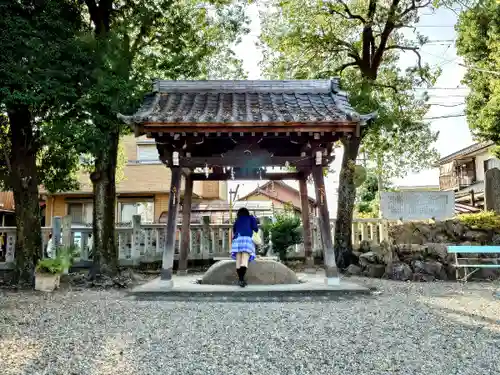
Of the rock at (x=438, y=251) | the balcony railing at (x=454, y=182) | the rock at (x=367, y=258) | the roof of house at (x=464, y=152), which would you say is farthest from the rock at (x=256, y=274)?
the balcony railing at (x=454, y=182)

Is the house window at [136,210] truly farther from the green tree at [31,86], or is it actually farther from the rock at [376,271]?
the rock at [376,271]

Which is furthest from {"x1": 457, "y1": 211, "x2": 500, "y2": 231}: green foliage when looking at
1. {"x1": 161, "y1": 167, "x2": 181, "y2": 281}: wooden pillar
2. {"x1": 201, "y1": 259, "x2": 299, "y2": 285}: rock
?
{"x1": 161, "y1": 167, "x2": 181, "y2": 281}: wooden pillar

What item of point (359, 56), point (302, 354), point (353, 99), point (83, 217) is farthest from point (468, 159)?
point (302, 354)

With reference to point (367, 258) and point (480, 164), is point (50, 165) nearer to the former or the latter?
point (367, 258)

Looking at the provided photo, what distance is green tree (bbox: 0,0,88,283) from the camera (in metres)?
8.12

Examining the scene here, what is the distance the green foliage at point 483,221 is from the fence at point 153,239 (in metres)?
2.31

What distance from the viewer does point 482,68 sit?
17.2 meters

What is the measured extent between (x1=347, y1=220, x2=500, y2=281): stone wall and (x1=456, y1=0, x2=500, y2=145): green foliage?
6.35 metres

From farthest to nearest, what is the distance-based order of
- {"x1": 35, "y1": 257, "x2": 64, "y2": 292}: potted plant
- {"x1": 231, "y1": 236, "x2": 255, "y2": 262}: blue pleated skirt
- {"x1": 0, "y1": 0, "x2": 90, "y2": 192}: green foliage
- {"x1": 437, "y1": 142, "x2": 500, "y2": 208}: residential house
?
{"x1": 437, "y1": 142, "x2": 500, "y2": 208}: residential house < {"x1": 35, "y1": 257, "x2": 64, "y2": 292}: potted plant < {"x1": 231, "y1": 236, "x2": 255, "y2": 262}: blue pleated skirt < {"x1": 0, "y1": 0, "x2": 90, "y2": 192}: green foliage

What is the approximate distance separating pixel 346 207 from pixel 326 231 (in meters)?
4.25

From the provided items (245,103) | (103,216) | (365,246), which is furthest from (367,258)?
(103,216)

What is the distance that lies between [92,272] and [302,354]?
7060mm

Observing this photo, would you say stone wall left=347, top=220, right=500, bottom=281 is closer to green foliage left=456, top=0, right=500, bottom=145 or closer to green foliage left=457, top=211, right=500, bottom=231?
green foliage left=457, top=211, right=500, bottom=231

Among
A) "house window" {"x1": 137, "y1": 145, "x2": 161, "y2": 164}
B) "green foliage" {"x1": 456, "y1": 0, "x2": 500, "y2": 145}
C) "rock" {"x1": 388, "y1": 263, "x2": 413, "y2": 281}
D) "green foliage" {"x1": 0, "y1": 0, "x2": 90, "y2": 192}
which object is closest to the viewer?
"green foliage" {"x1": 0, "y1": 0, "x2": 90, "y2": 192}
